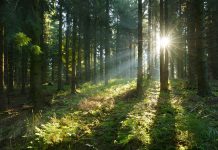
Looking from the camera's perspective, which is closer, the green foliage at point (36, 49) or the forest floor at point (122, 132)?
the forest floor at point (122, 132)

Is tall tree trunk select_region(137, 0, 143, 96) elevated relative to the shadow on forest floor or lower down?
elevated

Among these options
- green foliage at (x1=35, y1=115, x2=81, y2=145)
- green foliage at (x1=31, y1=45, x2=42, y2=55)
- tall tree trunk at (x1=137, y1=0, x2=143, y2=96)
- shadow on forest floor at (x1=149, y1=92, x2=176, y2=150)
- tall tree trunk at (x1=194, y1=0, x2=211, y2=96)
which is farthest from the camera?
tall tree trunk at (x1=137, y1=0, x2=143, y2=96)

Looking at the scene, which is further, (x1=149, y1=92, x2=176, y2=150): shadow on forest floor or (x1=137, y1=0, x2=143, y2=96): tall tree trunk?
(x1=137, y1=0, x2=143, y2=96): tall tree trunk

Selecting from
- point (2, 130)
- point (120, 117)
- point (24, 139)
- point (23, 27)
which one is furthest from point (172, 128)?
point (23, 27)

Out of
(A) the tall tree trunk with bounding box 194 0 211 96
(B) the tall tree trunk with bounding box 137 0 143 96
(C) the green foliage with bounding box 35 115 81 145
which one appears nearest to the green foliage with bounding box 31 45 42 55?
(C) the green foliage with bounding box 35 115 81 145

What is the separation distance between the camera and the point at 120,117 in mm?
10258

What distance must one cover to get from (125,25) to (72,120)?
34.8 meters

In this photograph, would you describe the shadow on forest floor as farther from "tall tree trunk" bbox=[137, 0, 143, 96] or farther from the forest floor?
"tall tree trunk" bbox=[137, 0, 143, 96]

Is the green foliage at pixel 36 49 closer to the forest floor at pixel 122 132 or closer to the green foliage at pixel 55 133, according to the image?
the forest floor at pixel 122 132

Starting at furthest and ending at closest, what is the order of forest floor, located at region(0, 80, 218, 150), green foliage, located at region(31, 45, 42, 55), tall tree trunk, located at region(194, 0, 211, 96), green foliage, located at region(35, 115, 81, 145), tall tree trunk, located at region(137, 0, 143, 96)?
tall tree trunk, located at region(137, 0, 143, 96)
tall tree trunk, located at region(194, 0, 211, 96)
green foliage, located at region(31, 45, 42, 55)
green foliage, located at region(35, 115, 81, 145)
forest floor, located at region(0, 80, 218, 150)

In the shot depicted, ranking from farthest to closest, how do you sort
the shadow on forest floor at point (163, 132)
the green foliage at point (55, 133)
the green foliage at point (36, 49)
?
the green foliage at point (36, 49), the green foliage at point (55, 133), the shadow on forest floor at point (163, 132)

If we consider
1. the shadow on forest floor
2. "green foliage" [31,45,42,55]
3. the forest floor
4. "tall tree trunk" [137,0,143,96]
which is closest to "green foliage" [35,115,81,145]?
the forest floor

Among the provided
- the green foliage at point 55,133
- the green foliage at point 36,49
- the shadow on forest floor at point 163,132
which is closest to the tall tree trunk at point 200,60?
the shadow on forest floor at point 163,132

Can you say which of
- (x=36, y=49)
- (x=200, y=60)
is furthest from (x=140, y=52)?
(x=36, y=49)
